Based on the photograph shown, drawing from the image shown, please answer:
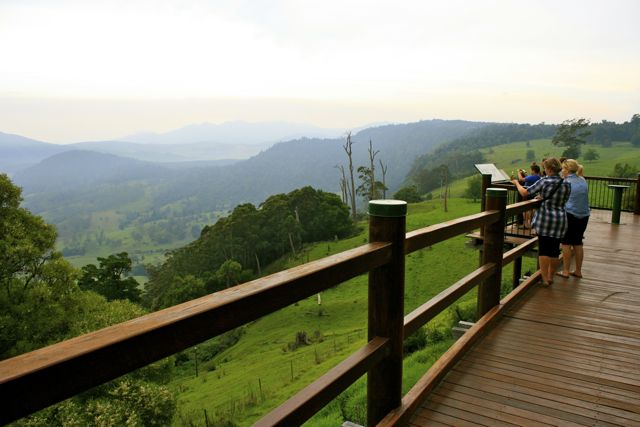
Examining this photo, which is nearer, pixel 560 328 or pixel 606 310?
pixel 560 328

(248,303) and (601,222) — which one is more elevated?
(248,303)

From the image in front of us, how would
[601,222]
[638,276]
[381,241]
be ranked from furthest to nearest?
[601,222]
[638,276]
[381,241]

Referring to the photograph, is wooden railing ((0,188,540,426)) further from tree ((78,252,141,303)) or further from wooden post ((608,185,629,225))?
tree ((78,252,141,303))

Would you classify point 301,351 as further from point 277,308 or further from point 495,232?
point 277,308

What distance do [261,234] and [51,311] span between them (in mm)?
37102

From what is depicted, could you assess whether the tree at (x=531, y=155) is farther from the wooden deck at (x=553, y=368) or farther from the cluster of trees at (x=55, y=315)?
the wooden deck at (x=553, y=368)

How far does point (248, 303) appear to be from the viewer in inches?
60.9

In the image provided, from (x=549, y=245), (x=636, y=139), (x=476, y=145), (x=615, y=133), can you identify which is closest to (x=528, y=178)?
(x=549, y=245)

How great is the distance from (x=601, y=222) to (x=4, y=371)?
13.3 m

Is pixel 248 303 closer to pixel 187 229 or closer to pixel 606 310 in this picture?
pixel 606 310

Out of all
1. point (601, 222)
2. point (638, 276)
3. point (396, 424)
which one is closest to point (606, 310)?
point (638, 276)

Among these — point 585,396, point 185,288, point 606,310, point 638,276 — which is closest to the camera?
point 585,396

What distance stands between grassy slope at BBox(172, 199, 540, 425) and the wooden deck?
Answer: 18.2 ft

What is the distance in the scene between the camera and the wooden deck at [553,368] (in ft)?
9.45
